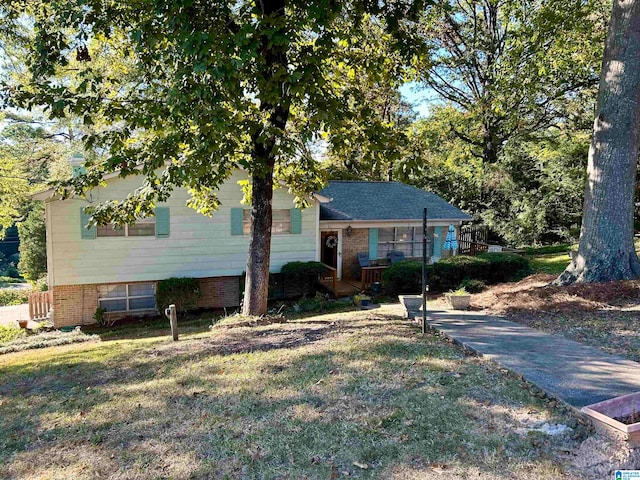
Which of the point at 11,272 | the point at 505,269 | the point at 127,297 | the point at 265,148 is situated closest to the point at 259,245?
the point at 265,148

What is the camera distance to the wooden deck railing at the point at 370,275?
52.1 feet

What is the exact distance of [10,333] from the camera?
1330cm

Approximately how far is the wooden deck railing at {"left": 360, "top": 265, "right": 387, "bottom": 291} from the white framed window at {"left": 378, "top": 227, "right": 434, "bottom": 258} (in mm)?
1851

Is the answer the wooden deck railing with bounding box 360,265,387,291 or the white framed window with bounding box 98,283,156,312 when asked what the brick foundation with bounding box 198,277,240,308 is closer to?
the white framed window with bounding box 98,283,156,312

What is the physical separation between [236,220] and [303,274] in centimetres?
310

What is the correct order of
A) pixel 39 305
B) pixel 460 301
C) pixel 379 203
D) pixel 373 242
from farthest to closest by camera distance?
pixel 379 203 < pixel 373 242 < pixel 39 305 < pixel 460 301

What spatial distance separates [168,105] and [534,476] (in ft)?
20.7

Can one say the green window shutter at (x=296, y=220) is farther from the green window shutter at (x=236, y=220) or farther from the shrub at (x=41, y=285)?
the shrub at (x=41, y=285)

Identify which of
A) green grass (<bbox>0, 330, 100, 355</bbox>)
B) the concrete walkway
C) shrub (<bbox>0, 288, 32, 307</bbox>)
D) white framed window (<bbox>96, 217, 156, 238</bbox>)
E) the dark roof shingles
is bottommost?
shrub (<bbox>0, 288, 32, 307</bbox>)

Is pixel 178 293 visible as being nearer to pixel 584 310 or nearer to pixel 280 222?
pixel 280 222

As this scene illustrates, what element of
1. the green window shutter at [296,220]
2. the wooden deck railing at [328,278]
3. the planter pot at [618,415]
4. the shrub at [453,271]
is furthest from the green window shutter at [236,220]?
the planter pot at [618,415]

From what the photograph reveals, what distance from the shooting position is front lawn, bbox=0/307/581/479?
3.36 meters

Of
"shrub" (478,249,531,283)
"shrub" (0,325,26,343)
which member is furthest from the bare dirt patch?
"shrub" (0,325,26,343)

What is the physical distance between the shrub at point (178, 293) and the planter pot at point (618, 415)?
41.3ft
